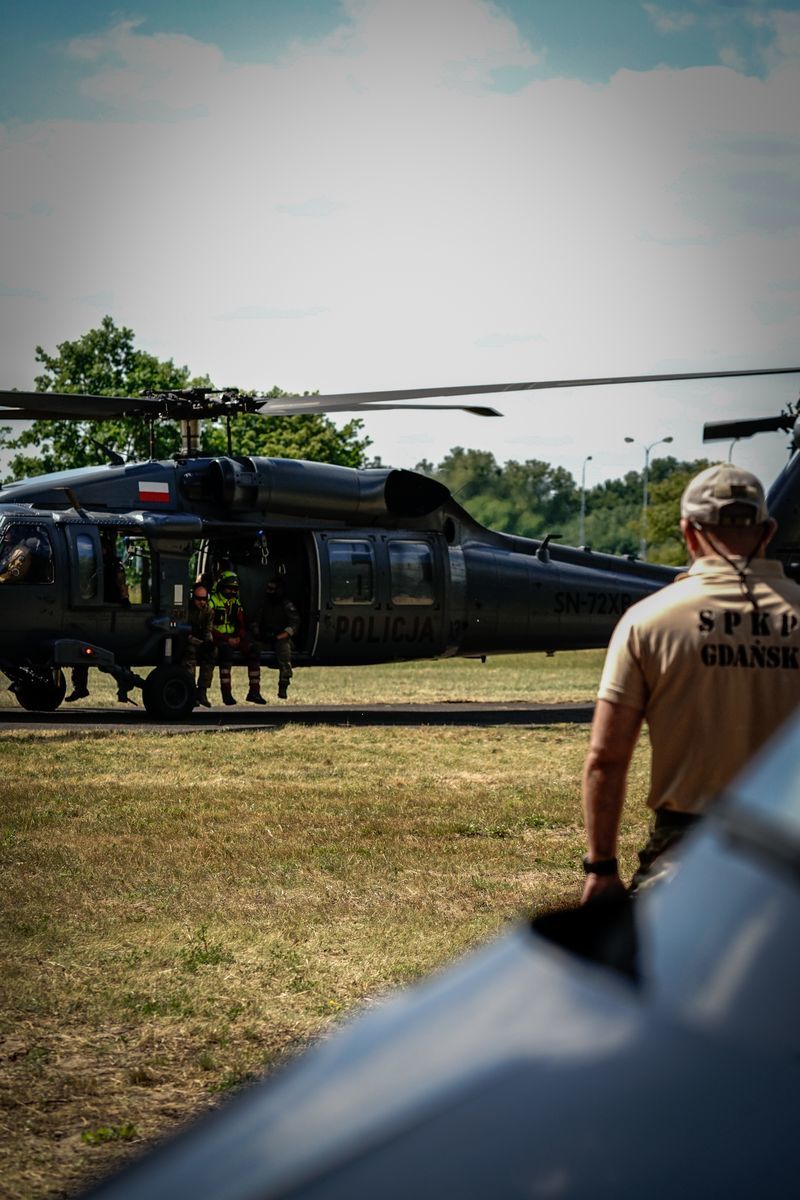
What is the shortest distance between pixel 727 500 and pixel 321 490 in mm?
12676

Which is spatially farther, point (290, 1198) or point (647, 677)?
point (647, 677)

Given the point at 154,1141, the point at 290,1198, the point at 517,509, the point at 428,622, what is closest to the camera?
the point at 290,1198

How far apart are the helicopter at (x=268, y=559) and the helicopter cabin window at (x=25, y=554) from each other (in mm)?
14

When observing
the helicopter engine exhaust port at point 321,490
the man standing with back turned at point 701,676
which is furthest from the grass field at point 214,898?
the helicopter engine exhaust port at point 321,490

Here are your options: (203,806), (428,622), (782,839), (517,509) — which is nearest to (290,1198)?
(782,839)

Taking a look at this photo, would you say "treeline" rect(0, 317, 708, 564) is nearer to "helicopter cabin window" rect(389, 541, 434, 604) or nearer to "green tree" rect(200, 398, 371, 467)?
"green tree" rect(200, 398, 371, 467)

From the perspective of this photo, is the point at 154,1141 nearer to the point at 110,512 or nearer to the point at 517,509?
the point at 110,512

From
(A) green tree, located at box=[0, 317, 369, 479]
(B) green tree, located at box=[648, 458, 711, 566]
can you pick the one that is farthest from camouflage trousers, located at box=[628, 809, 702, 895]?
(B) green tree, located at box=[648, 458, 711, 566]

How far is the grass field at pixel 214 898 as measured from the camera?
4625mm

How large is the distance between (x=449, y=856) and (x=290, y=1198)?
677 cm

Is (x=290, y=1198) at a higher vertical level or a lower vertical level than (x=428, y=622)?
higher

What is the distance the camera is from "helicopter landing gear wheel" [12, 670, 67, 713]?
54.4ft

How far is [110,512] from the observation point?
15492mm

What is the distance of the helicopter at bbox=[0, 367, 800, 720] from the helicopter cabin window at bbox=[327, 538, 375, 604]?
0.02 metres
